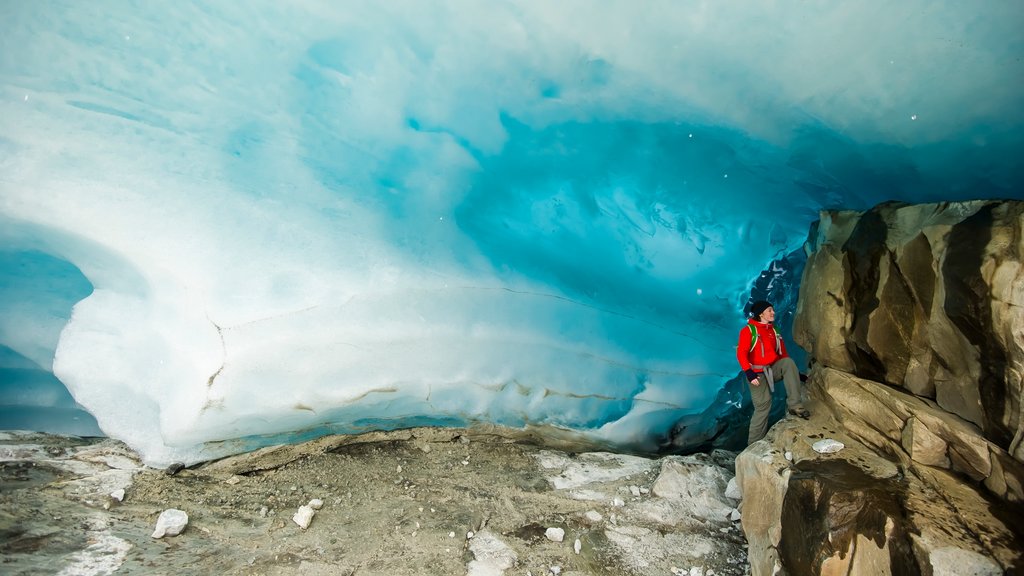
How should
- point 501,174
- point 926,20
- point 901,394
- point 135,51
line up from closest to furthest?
point 926,20 → point 135,51 → point 901,394 → point 501,174

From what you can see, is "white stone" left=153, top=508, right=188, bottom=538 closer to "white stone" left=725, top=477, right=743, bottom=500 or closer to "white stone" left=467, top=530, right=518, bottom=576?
"white stone" left=467, top=530, right=518, bottom=576

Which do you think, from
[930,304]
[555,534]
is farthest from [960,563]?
[555,534]

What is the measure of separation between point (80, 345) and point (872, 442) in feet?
18.2

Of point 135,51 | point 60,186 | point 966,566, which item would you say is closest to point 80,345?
point 60,186

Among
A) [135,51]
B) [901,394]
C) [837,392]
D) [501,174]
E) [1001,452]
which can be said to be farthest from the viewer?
[501,174]

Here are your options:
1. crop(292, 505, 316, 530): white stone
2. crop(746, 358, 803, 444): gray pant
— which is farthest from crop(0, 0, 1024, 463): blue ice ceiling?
crop(746, 358, 803, 444): gray pant

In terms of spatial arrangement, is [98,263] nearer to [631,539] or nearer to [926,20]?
[631,539]

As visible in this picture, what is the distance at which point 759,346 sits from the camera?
4.37 m

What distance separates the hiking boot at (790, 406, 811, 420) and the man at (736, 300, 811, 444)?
0.06 meters

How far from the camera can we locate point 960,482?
2846 mm

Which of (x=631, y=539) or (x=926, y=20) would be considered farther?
(x=631, y=539)

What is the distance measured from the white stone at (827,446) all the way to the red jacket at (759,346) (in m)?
0.91

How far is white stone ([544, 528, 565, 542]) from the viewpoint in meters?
3.46

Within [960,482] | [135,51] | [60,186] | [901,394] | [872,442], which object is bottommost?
[960,482]
